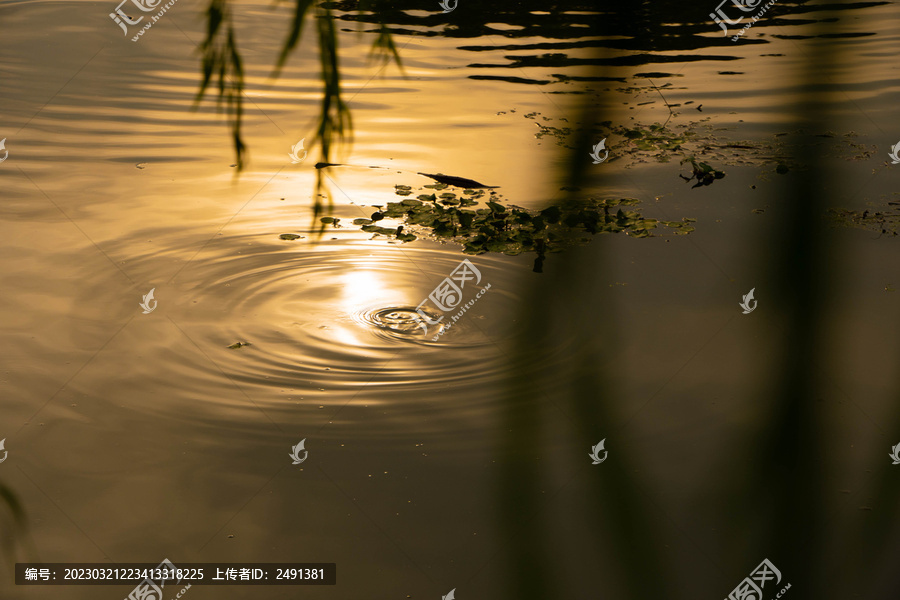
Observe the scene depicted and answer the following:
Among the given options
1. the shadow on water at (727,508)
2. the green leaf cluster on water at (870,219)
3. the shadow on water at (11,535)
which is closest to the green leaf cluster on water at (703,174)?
the green leaf cluster on water at (870,219)

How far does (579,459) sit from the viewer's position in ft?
7.72

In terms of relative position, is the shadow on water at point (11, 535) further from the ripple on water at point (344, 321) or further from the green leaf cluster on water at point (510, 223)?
the green leaf cluster on water at point (510, 223)

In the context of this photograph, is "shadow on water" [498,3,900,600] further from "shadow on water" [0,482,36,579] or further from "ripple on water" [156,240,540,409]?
"shadow on water" [0,482,36,579]

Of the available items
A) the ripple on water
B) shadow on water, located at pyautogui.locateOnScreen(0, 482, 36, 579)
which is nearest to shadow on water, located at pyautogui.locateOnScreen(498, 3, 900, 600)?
the ripple on water

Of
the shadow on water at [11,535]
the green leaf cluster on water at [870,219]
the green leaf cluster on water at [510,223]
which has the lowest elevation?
the shadow on water at [11,535]

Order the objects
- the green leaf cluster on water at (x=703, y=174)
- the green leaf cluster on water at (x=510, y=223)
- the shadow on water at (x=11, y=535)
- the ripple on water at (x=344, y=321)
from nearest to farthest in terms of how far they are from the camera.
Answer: the shadow on water at (x=11, y=535)
the ripple on water at (x=344, y=321)
the green leaf cluster on water at (x=510, y=223)
the green leaf cluster on water at (x=703, y=174)

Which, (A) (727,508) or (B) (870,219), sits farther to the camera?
(B) (870,219)

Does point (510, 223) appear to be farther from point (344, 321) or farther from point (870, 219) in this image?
point (870, 219)

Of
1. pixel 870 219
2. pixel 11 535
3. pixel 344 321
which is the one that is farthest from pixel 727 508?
pixel 870 219

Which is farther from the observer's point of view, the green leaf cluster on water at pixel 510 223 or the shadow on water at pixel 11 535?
the green leaf cluster on water at pixel 510 223

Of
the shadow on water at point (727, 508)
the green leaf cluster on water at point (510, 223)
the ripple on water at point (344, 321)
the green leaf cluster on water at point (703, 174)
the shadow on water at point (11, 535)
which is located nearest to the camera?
the shadow on water at point (727, 508)

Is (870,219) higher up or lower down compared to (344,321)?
higher up

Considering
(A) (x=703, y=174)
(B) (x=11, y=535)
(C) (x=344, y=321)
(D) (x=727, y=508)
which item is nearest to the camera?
(B) (x=11, y=535)

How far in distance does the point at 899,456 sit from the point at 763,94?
452 centimetres
